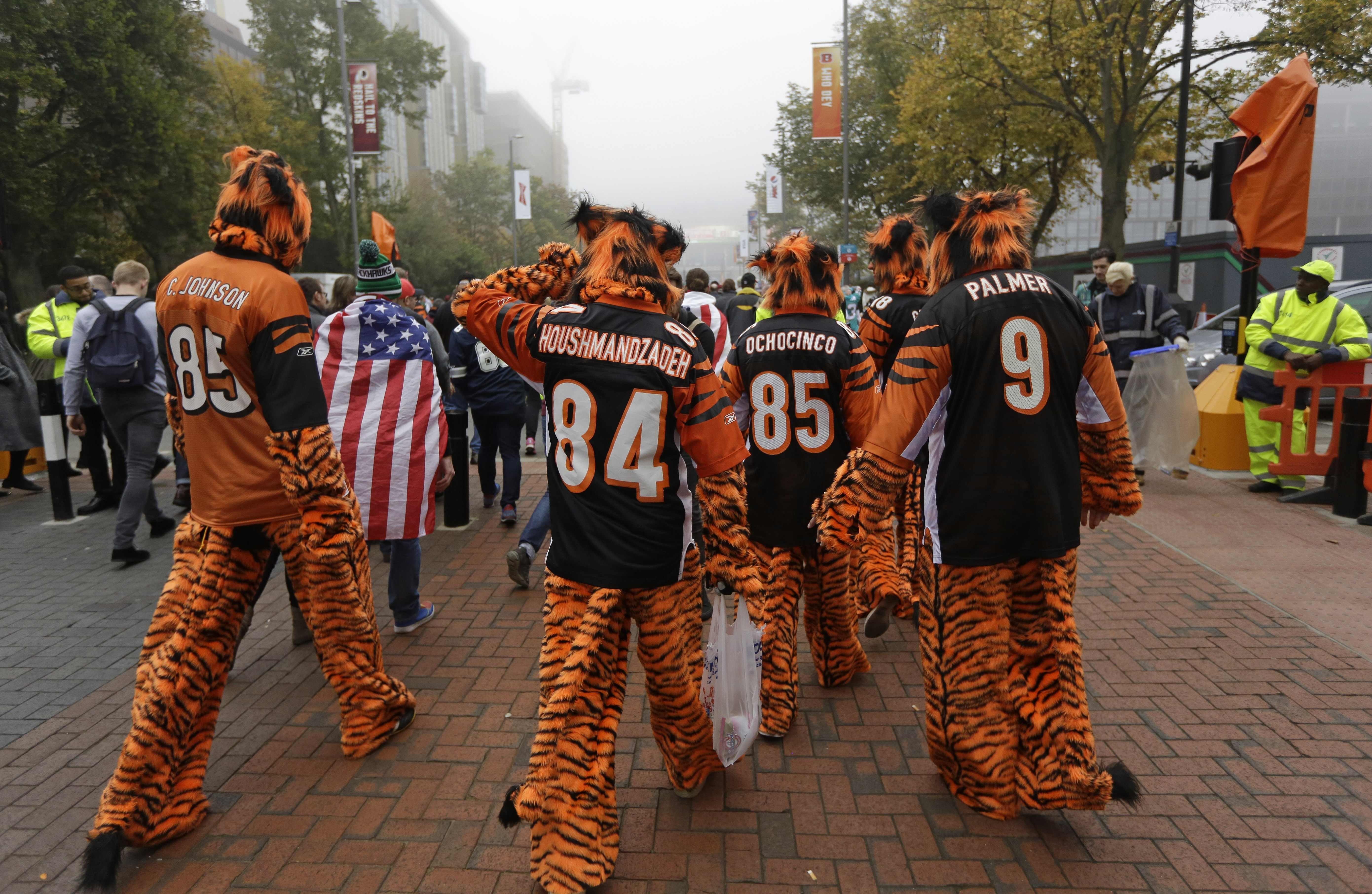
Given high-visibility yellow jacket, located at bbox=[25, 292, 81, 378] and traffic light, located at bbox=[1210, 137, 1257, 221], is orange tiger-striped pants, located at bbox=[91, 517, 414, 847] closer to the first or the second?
high-visibility yellow jacket, located at bbox=[25, 292, 81, 378]

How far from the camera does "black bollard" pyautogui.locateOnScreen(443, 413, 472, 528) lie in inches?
285

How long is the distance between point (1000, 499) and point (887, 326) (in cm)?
187

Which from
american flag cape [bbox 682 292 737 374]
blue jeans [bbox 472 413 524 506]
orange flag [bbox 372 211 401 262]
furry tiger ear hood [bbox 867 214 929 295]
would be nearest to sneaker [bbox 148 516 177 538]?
blue jeans [bbox 472 413 524 506]

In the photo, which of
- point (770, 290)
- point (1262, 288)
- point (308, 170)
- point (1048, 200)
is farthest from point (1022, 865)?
point (308, 170)

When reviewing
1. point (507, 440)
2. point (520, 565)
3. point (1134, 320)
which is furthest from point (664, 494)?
point (1134, 320)

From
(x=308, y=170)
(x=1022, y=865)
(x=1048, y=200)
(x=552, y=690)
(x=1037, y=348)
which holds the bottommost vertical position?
(x=1022, y=865)

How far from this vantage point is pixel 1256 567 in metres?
6.04

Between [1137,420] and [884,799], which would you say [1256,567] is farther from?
Answer: [884,799]

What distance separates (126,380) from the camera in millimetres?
6578

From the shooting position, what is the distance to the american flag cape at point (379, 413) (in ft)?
15.1

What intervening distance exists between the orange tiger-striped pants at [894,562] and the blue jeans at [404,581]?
2445mm

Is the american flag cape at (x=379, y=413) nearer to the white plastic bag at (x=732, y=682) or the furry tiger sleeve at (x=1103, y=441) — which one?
the white plastic bag at (x=732, y=682)

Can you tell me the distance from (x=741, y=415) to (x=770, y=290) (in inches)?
22.9

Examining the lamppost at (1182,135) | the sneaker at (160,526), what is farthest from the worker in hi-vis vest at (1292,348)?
the sneaker at (160,526)
